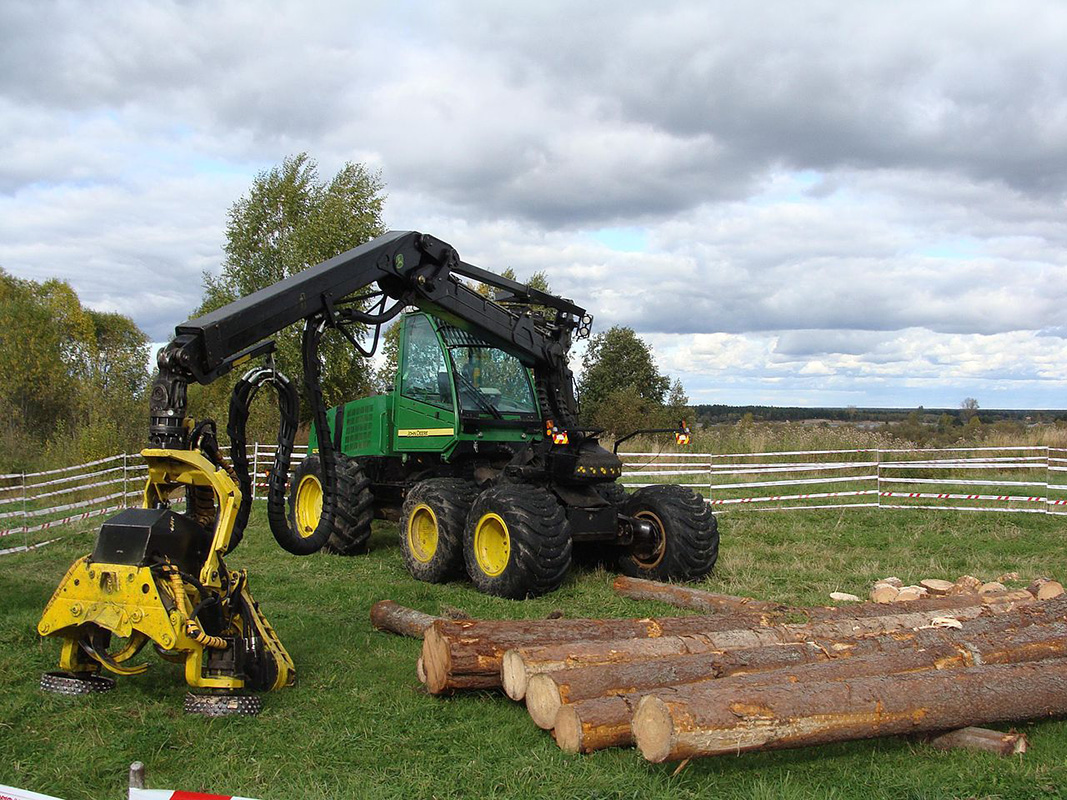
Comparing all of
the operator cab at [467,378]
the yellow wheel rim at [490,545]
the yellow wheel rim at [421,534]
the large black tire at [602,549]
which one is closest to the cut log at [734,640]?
the yellow wheel rim at [490,545]


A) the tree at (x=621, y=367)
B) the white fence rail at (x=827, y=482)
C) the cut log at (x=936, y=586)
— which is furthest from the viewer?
the tree at (x=621, y=367)

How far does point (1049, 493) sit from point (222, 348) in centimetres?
1562

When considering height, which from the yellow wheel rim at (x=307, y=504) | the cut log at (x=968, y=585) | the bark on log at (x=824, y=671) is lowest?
the cut log at (x=968, y=585)

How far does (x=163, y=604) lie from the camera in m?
4.91

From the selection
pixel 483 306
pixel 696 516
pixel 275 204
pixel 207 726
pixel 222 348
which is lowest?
pixel 207 726

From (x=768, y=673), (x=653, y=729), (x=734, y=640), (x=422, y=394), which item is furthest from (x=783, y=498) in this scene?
(x=653, y=729)

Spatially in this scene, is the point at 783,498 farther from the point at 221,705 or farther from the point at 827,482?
the point at 221,705

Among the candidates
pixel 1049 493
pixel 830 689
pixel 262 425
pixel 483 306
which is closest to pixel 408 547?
pixel 483 306

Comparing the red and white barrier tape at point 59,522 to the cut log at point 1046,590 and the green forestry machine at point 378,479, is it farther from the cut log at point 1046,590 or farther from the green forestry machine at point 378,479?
the cut log at point 1046,590

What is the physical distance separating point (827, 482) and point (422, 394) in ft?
29.3

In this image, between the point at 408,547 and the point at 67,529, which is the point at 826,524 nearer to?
the point at 408,547

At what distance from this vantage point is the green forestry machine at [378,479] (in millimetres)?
5191

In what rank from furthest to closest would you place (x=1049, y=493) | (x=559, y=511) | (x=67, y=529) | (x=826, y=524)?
(x=1049, y=493)
(x=826, y=524)
(x=67, y=529)
(x=559, y=511)

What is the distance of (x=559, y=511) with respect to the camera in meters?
8.31
